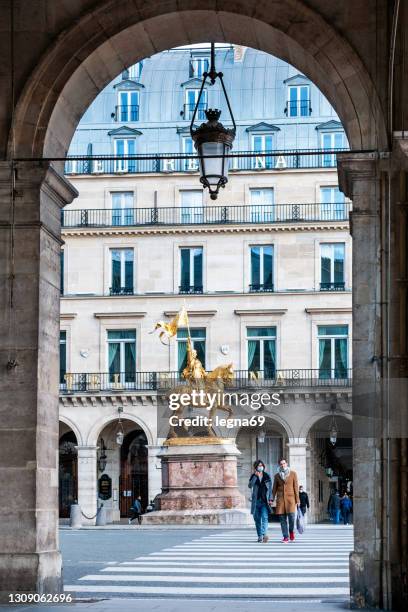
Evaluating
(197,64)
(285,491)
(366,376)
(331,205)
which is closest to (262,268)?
(331,205)

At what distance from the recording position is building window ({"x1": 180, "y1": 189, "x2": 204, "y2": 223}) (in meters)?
55.5

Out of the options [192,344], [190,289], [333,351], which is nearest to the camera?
[333,351]

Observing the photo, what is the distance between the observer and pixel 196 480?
3981cm

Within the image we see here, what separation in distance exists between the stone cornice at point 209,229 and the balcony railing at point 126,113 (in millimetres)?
5433

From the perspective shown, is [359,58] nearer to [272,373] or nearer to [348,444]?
[272,373]

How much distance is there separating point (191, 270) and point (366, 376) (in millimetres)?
43156

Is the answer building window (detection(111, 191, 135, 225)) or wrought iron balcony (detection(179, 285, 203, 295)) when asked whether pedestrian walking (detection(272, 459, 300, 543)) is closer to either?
wrought iron balcony (detection(179, 285, 203, 295))

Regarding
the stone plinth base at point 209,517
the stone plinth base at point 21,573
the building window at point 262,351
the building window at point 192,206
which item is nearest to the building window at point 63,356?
the building window at point 192,206

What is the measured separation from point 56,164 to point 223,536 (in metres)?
18.2

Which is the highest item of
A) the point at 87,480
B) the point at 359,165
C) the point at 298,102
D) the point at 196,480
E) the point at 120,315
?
the point at 298,102

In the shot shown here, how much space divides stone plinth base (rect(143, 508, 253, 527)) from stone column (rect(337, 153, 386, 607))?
26.6 metres

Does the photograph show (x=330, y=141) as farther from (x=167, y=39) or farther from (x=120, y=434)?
(x=167, y=39)

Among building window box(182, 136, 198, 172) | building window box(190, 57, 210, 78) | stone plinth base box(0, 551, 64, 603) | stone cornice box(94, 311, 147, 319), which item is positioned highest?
building window box(190, 57, 210, 78)

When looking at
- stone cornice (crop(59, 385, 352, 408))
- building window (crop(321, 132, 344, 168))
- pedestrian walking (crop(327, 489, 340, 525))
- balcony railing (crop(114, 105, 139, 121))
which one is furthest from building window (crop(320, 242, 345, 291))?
balcony railing (crop(114, 105, 139, 121))
